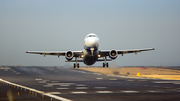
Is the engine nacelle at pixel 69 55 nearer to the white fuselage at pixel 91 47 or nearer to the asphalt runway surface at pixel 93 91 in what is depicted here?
the white fuselage at pixel 91 47

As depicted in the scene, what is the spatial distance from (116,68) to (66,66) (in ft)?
90.1

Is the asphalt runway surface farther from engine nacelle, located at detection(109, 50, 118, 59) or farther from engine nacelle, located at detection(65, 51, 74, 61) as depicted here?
engine nacelle, located at detection(109, 50, 118, 59)

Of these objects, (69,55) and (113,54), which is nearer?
(69,55)

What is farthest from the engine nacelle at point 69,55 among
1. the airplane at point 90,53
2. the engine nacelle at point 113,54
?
the engine nacelle at point 113,54

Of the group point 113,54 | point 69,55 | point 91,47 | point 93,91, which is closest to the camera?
point 93,91

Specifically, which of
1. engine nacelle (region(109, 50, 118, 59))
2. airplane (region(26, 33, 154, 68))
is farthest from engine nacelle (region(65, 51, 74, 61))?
engine nacelle (region(109, 50, 118, 59))

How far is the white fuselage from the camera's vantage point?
169 feet

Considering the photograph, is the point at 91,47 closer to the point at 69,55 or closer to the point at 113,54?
the point at 69,55

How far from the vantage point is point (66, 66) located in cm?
10662

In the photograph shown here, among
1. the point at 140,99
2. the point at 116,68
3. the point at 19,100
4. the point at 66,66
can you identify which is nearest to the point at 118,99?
the point at 140,99

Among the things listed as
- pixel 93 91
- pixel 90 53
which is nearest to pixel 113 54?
pixel 90 53

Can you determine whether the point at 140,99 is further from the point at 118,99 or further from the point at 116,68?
the point at 116,68

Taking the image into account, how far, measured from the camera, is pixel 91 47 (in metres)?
51.7

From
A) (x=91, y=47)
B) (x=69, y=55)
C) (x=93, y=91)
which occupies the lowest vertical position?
(x=93, y=91)
